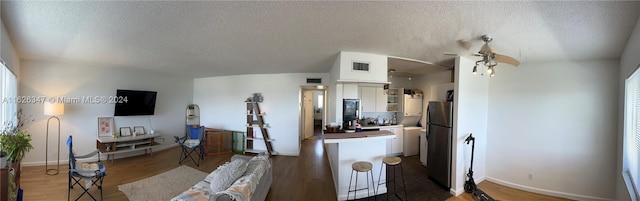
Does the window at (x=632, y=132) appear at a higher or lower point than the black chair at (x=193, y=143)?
higher

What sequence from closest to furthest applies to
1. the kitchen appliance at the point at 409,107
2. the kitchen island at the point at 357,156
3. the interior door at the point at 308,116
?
the kitchen island at the point at 357,156 < the kitchen appliance at the point at 409,107 < the interior door at the point at 308,116

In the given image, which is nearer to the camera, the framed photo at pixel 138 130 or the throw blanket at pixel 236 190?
the throw blanket at pixel 236 190

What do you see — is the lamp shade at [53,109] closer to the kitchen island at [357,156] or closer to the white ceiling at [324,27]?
the white ceiling at [324,27]

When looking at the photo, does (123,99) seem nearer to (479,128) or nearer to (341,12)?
(341,12)

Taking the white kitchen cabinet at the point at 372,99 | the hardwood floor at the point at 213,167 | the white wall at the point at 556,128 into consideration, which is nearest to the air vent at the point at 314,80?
the white kitchen cabinet at the point at 372,99

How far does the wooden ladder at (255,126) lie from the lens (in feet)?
16.6

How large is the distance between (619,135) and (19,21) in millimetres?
7403

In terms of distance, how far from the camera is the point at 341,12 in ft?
5.52

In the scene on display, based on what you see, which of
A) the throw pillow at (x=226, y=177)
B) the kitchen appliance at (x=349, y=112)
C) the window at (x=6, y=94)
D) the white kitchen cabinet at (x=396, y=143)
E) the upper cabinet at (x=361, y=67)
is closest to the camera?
the throw pillow at (x=226, y=177)

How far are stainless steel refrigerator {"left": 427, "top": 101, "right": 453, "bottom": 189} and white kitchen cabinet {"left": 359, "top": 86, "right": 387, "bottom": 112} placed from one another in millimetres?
1393

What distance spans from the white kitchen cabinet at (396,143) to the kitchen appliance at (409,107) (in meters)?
0.41

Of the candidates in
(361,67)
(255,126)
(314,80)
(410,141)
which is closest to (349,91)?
(361,67)

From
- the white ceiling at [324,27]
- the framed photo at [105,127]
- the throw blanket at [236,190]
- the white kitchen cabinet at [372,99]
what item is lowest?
the throw blanket at [236,190]

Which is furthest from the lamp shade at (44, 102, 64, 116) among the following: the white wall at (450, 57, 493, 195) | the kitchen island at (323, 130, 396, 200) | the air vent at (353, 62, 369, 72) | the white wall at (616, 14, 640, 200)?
the white wall at (616, 14, 640, 200)
